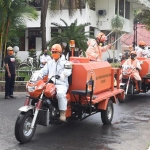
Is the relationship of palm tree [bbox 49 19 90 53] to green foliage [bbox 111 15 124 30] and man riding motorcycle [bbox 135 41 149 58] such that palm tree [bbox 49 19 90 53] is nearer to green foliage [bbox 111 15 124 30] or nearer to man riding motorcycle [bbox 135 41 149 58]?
man riding motorcycle [bbox 135 41 149 58]

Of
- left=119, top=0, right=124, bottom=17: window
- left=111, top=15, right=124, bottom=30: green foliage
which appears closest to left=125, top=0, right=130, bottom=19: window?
left=119, top=0, right=124, bottom=17: window

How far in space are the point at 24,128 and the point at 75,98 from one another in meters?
1.52

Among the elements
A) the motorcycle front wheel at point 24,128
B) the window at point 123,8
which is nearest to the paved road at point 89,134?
the motorcycle front wheel at point 24,128

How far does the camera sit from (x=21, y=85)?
50.3 feet

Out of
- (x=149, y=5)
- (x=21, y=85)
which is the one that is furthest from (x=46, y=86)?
(x=149, y=5)

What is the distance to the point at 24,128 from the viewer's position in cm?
700

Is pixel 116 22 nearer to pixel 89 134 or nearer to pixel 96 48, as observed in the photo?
pixel 96 48

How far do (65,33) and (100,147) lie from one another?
15.5m

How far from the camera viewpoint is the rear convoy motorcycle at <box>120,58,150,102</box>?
1328 centimetres

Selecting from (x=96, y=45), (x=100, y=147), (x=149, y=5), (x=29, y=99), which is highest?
(x=149, y=5)

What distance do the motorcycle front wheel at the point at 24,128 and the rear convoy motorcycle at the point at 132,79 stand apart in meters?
6.43

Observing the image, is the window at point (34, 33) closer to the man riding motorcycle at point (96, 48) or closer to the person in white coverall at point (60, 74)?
the man riding motorcycle at point (96, 48)

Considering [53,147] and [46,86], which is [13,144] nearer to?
[53,147]

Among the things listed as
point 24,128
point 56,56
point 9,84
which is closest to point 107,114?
point 56,56
